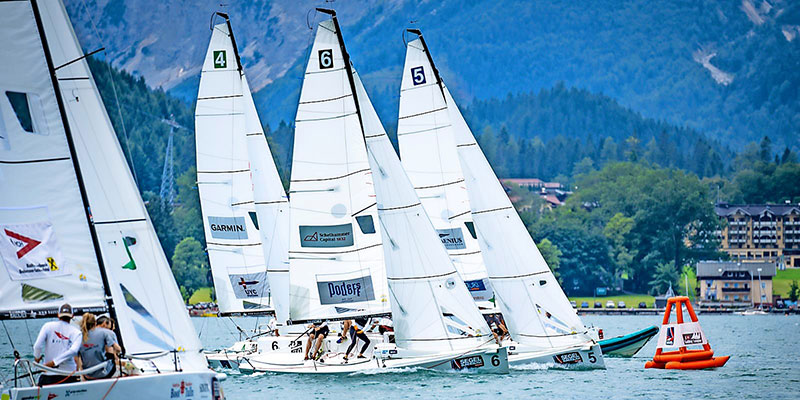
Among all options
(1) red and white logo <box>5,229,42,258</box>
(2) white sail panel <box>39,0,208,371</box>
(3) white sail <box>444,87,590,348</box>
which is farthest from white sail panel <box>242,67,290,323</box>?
(1) red and white logo <box>5,229,42,258</box>

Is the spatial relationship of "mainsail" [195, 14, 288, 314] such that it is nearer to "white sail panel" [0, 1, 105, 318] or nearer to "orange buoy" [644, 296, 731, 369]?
"orange buoy" [644, 296, 731, 369]

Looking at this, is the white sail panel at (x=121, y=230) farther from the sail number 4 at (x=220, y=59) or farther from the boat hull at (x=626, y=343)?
the boat hull at (x=626, y=343)

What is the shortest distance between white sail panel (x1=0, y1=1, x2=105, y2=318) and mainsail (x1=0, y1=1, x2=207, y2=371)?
0.02 meters

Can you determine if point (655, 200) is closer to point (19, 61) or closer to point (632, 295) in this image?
point (632, 295)

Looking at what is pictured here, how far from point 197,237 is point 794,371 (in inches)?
4574

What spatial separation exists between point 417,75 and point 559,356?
10279 millimetres

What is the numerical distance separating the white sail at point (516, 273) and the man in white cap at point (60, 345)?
2167 cm

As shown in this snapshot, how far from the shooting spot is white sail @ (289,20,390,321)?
38.5m

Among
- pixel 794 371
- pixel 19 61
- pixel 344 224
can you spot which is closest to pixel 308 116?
pixel 344 224

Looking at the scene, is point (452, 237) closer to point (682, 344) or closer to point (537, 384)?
point (537, 384)

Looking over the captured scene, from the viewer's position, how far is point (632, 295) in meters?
168

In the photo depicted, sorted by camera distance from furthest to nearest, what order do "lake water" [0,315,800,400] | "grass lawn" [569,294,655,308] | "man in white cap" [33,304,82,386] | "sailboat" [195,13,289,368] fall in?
1. "grass lawn" [569,294,655,308]
2. "sailboat" [195,13,289,368]
3. "lake water" [0,315,800,400]
4. "man in white cap" [33,304,82,386]

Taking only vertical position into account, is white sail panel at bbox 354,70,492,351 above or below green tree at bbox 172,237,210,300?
above

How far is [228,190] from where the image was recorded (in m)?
44.4
